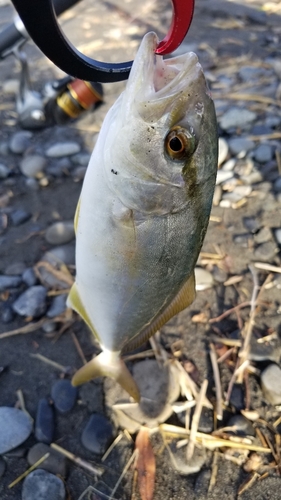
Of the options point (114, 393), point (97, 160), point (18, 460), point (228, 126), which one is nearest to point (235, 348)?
point (114, 393)

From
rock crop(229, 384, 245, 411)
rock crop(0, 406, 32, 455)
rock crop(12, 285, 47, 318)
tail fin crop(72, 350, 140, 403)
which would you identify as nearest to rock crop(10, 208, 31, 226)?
rock crop(12, 285, 47, 318)

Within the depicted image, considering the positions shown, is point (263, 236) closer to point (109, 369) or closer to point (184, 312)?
point (184, 312)

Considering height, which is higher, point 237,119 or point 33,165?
point 33,165

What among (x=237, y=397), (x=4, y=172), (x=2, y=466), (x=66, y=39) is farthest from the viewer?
(x=4, y=172)

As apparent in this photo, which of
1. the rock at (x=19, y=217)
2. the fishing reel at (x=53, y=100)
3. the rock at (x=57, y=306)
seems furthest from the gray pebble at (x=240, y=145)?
the rock at (x=57, y=306)

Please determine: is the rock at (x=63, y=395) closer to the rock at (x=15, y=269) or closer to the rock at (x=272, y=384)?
the rock at (x=15, y=269)

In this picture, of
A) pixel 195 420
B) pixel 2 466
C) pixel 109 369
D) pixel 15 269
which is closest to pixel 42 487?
pixel 2 466

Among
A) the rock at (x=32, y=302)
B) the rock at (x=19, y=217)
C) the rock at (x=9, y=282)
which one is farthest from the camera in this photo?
the rock at (x=19, y=217)
